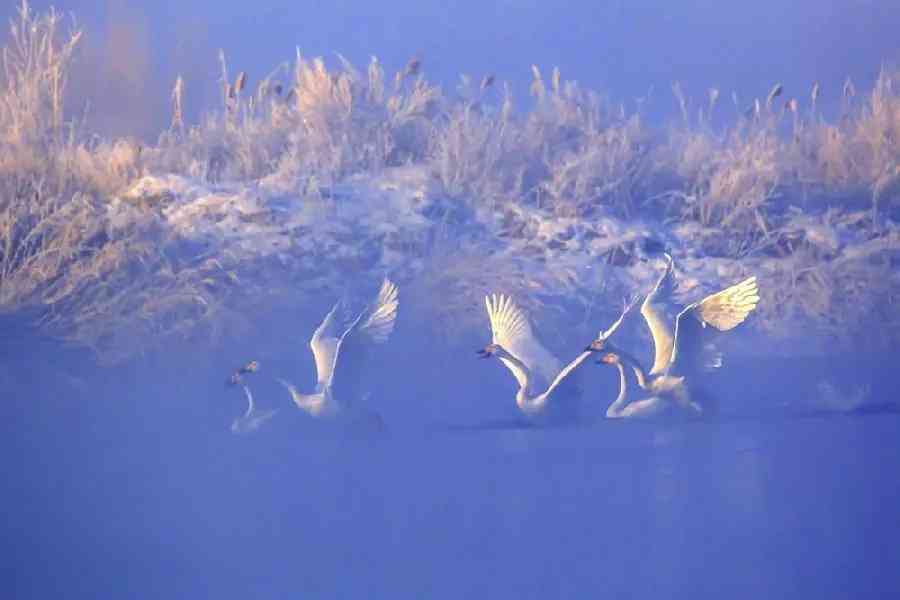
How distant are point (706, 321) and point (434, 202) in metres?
1.13

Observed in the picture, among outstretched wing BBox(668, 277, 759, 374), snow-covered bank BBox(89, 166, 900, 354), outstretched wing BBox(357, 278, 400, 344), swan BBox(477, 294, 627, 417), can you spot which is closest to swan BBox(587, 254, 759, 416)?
outstretched wing BBox(668, 277, 759, 374)

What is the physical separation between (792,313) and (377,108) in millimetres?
1867

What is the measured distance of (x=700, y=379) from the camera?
379 centimetres

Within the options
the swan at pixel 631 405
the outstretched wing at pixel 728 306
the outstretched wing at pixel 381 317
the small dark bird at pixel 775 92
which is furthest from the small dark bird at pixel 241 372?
the small dark bird at pixel 775 92

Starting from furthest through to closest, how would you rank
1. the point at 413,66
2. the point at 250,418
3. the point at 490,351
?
the point at 413,66
the point at 250,418
the point at 490,351

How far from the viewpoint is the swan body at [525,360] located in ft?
12.3

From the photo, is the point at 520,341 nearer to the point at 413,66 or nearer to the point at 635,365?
the point at 635,365

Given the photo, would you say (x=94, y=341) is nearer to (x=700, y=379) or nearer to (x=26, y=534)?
(x=26, y=534)

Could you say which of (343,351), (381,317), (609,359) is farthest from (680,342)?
(343,351)

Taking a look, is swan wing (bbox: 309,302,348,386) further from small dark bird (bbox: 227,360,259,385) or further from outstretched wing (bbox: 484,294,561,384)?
outstretched wing (bbox: 484,294,561,384)

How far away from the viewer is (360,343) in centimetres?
367

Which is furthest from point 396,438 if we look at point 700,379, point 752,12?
point 752,12

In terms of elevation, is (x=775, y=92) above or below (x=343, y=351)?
above

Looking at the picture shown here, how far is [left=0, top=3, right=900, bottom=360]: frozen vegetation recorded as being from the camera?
3.77 metres
